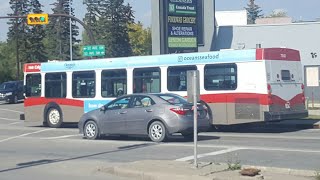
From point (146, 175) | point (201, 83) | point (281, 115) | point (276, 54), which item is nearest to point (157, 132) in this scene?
point (201, 83)

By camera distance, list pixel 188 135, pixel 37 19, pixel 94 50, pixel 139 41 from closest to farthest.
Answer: pixel 188 135 → pixel 37 19 → pixel 94 50 → pixel 139 41

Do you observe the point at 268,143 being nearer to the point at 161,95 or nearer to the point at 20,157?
the point at 161,95

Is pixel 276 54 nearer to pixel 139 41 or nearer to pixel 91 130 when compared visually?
pixel 91 130

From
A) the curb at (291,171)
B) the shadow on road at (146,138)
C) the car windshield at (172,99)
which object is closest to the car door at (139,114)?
the car windshield at (172,99)

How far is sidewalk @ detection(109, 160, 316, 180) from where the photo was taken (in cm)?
1153

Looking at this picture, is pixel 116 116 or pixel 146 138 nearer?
pixel 116 116

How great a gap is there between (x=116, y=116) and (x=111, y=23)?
63441mm

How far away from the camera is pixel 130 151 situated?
1733 centimetres

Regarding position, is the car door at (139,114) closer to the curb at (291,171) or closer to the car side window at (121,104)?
the car side window at (121,104)

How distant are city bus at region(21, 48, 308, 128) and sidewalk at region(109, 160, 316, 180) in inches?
347

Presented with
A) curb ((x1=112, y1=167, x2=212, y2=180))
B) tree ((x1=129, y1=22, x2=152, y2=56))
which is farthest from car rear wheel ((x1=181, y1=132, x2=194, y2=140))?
tree ((x1=129, y1=22, x2=152, y2=56))

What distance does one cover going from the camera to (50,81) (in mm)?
27750

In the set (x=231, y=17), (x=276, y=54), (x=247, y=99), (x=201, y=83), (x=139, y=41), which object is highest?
(x=139, y=41)

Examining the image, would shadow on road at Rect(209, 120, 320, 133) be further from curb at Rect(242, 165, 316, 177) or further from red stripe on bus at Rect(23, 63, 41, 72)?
curb at Rect(242, 165, 316, 177)
